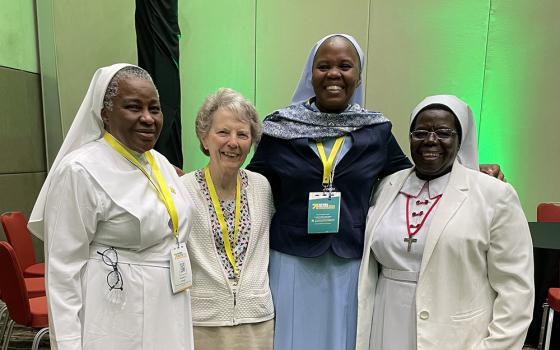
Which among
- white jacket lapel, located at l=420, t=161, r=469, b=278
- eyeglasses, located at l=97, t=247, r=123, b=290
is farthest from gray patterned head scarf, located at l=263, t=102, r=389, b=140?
eyeglasses, located at l=97, t=247, r=123, b=290

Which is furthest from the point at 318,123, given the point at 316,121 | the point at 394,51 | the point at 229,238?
the point at 394,51

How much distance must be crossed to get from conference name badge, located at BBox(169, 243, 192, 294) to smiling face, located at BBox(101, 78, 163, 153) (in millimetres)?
377

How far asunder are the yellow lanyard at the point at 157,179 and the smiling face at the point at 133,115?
0.02 m

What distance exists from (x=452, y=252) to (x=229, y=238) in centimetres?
81

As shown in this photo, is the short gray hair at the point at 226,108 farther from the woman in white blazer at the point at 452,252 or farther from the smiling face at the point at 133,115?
the woman in white blazer at the point at 452,252

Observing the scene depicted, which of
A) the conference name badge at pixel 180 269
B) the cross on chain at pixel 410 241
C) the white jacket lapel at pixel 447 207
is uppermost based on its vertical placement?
the white jacket lapel at pixel 447 207

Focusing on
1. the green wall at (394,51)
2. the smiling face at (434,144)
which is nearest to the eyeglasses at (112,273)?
the smiling face at (434,144)

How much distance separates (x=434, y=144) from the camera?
141 cm

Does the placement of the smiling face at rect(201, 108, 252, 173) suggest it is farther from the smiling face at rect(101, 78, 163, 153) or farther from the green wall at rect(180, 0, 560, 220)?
the green wall at rect(180, 0, 560, 220)

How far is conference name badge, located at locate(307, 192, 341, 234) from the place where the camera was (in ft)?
5.36

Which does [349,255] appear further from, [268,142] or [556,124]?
[556,124]

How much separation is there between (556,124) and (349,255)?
13.2 ft

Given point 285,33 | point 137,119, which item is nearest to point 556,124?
point 285,33

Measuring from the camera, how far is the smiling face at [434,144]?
55.5 inches
